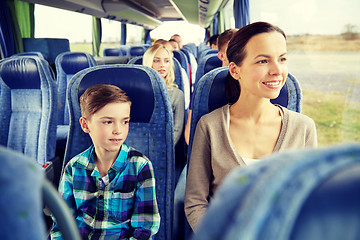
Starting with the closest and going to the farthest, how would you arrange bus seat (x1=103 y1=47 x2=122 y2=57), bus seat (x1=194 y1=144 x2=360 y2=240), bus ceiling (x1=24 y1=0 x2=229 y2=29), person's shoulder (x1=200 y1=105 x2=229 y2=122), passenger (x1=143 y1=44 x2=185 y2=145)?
bus seat (x1=194 y1=144 x2=360 y2=240), person's shoulder (x1=200 y1=105 x2=229 y2=122), passenger (x1=143 y1=44 x2=185 y2=145), bus ceiling (x1=24 y1=0 x2=229 y2=29), bus seat (x1=103 y1=47 x2=122 y2=57)

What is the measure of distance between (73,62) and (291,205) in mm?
3546

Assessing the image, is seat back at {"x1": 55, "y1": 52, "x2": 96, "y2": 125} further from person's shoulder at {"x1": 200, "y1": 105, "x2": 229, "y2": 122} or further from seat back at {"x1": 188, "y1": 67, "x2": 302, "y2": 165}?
person's shoulder at {"x1": 200, "y1": 105, "x2": 229, "y2": 122}

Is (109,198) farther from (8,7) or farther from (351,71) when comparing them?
(8,7)

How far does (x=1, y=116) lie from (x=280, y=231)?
8.13 feet

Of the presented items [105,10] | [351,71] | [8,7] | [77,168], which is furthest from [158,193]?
[105,10]

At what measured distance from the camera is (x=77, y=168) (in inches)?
49.1

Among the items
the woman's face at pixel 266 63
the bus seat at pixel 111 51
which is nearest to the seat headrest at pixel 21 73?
the woman's face at pixel 266 63

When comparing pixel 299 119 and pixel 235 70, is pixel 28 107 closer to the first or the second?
pixel 235 70

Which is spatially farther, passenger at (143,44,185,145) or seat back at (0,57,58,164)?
passenger at (143,44,185,145)

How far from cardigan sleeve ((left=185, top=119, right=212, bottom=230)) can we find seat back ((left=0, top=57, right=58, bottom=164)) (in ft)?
4.63

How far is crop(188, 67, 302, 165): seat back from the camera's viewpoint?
4.29 ft

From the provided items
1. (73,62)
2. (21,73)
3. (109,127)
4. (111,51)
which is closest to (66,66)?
(73,62)

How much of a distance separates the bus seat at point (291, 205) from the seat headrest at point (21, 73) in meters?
2.21

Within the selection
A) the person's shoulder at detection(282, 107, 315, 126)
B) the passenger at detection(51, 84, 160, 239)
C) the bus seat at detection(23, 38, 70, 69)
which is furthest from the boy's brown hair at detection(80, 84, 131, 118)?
the bus seat at detection(23, 38, 70, 69)
